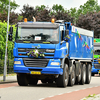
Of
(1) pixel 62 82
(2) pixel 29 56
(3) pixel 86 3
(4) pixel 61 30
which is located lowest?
(1) pixel 62 82

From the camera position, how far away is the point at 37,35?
63.3 feet

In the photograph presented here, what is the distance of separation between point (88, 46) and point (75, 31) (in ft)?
13.0

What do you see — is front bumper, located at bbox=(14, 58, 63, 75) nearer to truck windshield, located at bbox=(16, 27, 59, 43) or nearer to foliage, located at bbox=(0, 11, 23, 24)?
truck windshield, located at bbox=(16, 27, 59, 43)

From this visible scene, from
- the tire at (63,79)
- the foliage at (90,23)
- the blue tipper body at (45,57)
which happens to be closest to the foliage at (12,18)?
the foliage at (90,23)

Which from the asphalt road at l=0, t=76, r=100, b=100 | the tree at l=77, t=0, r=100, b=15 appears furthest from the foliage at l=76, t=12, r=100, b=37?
the asphalt road at l=0, t=76, r=100, b=100

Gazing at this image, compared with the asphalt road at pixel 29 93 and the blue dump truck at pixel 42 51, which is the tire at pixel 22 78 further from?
the asphalt road at pixel 29 93

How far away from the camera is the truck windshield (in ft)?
62.7

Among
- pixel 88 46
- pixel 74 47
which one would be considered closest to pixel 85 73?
pixel 88 46

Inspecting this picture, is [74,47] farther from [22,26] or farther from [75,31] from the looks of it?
[22,26]

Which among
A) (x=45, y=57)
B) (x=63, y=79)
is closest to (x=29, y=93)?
(x=45, y=57)

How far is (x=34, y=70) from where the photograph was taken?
1925cm

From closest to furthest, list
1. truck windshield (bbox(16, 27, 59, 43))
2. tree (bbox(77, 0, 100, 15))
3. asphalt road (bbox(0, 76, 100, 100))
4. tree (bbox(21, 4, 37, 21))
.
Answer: asphalt road (bbox(0, 76, 100, 100)) → truck windshield (bbox(16, 27, 59, 43)) → tree (bbox(21, 4, 37, 21)) → tree (bbox(77, 0, 100, 15))

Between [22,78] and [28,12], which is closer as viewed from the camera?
[22,78]

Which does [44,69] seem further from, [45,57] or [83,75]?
[83,75]
